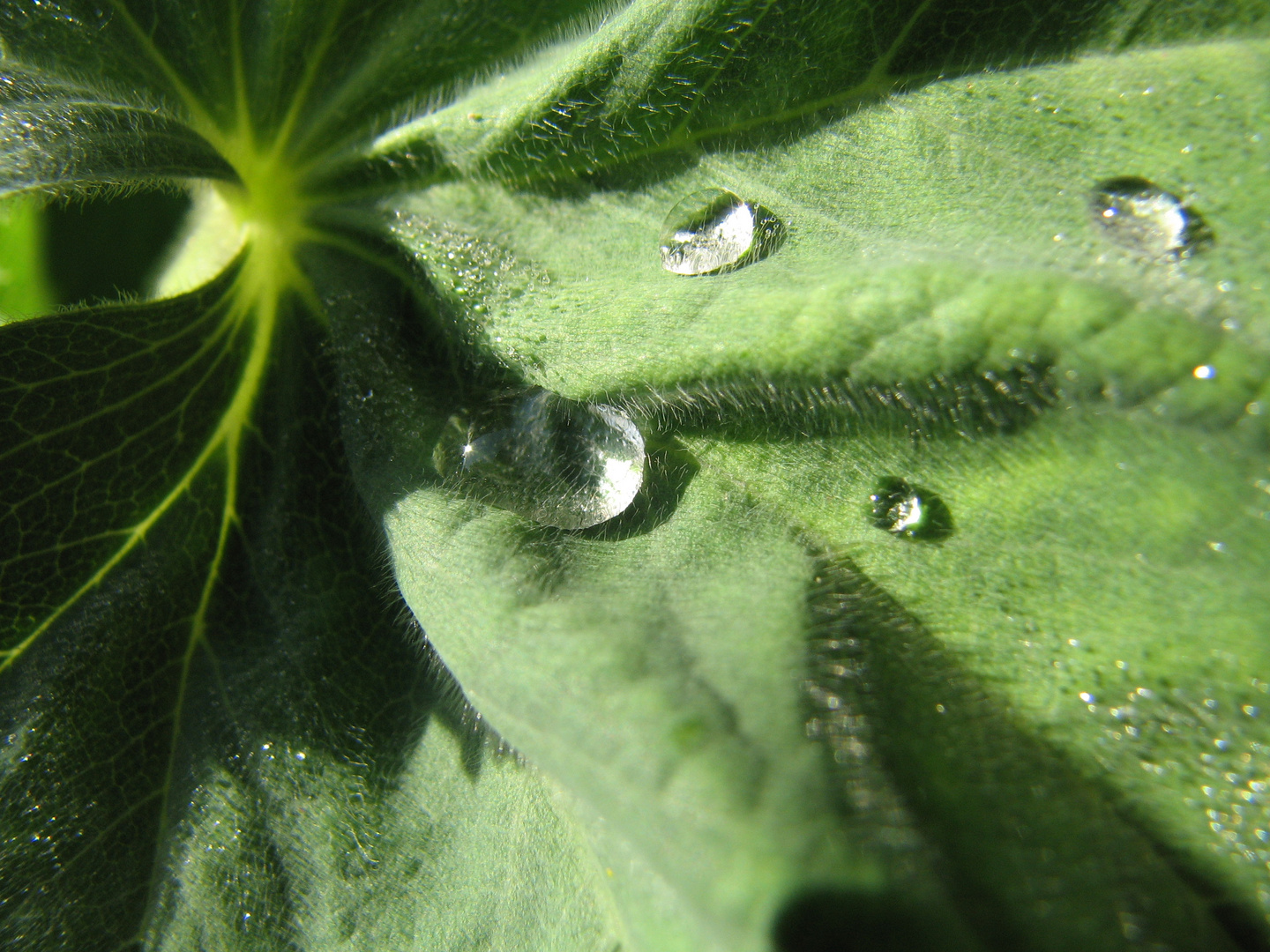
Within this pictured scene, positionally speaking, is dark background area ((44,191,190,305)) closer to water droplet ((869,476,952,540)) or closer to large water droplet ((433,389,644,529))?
large water droplet ((433,389,644,529))

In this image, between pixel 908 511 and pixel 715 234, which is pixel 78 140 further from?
pixel 908 511

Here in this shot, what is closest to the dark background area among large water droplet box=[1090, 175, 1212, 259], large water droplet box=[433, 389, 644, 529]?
large water droplet box=[433, 389, 644, 529]

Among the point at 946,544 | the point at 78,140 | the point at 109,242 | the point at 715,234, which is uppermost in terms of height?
the point at 715,234

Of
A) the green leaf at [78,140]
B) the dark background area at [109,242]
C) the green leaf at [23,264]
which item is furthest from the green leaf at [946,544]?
the green leaf at [23,264]

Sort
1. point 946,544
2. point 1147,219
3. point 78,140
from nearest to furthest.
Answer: point 1147,219 < point 946,544 < point 78,140

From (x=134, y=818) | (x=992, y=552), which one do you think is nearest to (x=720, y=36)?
(x=992, y=552)

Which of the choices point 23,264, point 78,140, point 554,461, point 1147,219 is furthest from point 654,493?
point 23,264
